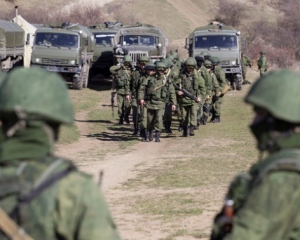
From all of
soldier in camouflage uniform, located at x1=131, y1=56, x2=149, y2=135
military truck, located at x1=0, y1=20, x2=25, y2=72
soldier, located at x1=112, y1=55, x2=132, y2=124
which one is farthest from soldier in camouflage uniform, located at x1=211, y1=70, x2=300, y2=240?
military truck, located at x1=0, y1=20, x2=25, y2=72

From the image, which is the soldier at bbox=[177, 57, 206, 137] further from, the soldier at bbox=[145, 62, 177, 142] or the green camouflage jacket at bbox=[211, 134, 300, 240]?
the green camouflage jacket at bbox=[211, 134, 300, 240]

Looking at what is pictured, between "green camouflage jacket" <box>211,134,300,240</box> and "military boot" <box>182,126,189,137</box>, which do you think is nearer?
"green camouflage jacket" <box>211,134,300,240</box>

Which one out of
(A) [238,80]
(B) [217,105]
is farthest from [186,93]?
(A) [238,80]

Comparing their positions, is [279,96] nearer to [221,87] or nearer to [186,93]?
[186,93]

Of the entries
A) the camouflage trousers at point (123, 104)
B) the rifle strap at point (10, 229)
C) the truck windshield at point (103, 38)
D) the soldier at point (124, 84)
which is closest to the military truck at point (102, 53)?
the truck windshield at point (103, 38)

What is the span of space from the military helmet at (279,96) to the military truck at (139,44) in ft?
91.1

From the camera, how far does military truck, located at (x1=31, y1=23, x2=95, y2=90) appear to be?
106ft

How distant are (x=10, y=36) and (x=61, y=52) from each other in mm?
4822

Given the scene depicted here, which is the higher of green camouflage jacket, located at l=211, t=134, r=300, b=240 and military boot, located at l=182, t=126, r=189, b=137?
green camouflage jacket, located at l=211, t=134, r=300, b=240

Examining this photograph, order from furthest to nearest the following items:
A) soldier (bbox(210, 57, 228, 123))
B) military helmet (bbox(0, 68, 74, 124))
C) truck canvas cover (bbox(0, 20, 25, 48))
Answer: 1. truck canvas cover (bbox(0, 20, 25, 48))
2. soldier (bbox(210, 57, 228, 123))
3. military helmet (bbox(0, 68, 74, 124))

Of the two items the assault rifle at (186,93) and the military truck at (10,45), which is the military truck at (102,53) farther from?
the assault rifle at (186,93)

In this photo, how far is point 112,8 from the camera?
70625 millimetres

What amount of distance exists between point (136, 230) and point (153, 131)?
30.6 feet

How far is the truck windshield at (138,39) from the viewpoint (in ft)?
109
